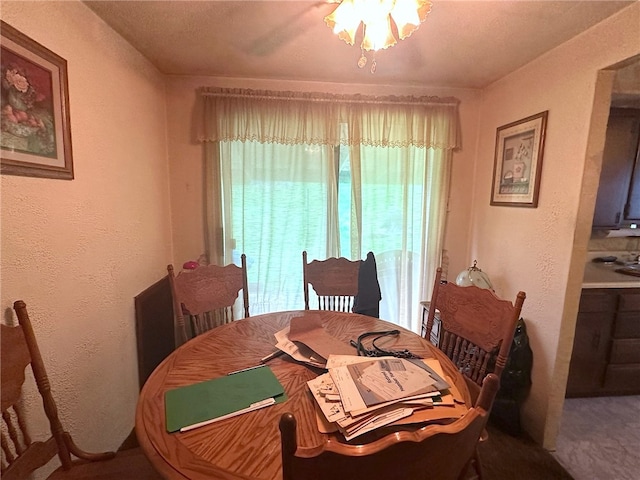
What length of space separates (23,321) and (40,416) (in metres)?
0.45

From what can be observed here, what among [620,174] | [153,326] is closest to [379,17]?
[153,326]

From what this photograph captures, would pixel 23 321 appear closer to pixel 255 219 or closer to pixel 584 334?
pixel 255 219

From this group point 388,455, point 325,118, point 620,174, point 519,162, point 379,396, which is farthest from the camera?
point 325,118

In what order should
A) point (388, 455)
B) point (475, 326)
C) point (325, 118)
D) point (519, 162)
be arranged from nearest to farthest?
point (388, 455), point (475, 326), point (519, 162), point (325, 118)

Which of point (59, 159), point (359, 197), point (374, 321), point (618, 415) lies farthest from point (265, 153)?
point (618, 415)

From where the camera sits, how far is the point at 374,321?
167 centimetres

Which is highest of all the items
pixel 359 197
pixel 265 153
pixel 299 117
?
pixel 299 117

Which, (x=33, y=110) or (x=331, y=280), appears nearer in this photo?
(x=33, y=110)

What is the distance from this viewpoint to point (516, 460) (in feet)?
5.67

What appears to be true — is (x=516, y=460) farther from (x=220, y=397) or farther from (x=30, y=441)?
(x=30, y=441)

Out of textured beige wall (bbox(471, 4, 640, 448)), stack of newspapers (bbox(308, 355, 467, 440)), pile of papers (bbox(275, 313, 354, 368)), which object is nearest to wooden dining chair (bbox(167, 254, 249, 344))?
pile of papers (bbox(275, 313, 354, 368))

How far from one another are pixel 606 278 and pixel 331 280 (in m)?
1.88

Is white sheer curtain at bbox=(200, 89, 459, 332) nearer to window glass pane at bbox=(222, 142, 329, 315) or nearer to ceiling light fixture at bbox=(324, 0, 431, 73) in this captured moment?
window glass pane at bbox=(222, 142, 329, 315)

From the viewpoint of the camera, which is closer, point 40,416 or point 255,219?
point 40,416
